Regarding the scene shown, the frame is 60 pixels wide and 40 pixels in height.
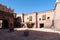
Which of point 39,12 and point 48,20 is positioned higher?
point 39,12

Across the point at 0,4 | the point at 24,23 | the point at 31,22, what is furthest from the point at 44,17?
the point at 0,4

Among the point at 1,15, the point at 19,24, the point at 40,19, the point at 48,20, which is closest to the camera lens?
the point at 1,15

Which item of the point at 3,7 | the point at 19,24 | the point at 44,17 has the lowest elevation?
the point at 19,24

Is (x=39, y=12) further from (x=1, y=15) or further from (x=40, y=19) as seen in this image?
(x=1, y=15)

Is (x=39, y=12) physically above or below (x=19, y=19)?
above

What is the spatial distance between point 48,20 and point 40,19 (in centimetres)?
330

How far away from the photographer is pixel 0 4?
112 ft

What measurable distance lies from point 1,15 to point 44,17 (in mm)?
14280

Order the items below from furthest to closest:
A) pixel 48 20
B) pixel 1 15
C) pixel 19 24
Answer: pixel 19 24
pixel 48 20
pixel 1 15

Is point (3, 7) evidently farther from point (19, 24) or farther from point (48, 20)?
point (48, 20)

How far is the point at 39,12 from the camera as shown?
3091cm

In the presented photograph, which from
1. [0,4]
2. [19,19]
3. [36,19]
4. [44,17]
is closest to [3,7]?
[0,4]

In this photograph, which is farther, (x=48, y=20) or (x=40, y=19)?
(x=40, y=19)

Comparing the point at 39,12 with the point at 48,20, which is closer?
the point at 48,20
